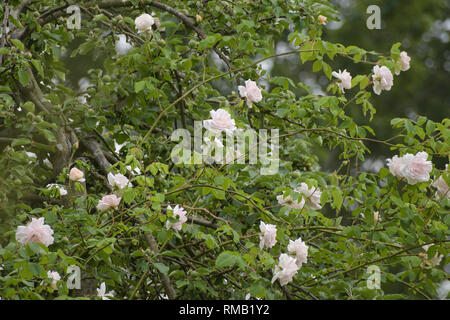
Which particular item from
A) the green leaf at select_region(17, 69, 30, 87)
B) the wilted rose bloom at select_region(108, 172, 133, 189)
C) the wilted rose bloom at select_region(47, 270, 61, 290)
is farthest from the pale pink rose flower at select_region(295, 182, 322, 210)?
the green leaf at select_region(17, 69, 30, 87)

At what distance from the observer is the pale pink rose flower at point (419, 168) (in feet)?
6.29

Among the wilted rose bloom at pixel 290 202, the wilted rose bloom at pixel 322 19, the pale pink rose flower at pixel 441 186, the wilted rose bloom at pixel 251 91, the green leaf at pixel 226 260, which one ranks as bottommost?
the green leaf at pixel 226 260

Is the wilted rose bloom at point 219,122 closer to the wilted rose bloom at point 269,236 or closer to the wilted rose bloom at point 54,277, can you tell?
the wilted rose bloom at point 269,236

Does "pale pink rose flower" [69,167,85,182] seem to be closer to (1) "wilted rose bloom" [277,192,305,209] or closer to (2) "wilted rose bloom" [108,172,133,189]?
(2) "wilted rose bloom" [108,172,133,189]

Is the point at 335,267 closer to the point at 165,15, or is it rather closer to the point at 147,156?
the point at 147,156

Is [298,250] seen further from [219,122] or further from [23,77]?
[23,77]

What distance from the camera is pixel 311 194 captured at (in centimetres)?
206

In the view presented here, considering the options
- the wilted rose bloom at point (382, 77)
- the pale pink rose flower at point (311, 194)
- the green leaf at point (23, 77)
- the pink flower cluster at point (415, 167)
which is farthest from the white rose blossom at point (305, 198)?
the green leaf at point (23, 77)

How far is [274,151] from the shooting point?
92.6 inches

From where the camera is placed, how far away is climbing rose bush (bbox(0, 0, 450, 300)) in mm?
1924

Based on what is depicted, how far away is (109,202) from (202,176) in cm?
33

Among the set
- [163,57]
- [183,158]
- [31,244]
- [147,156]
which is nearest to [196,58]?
[163,57]

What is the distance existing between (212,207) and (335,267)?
503 millimetres
